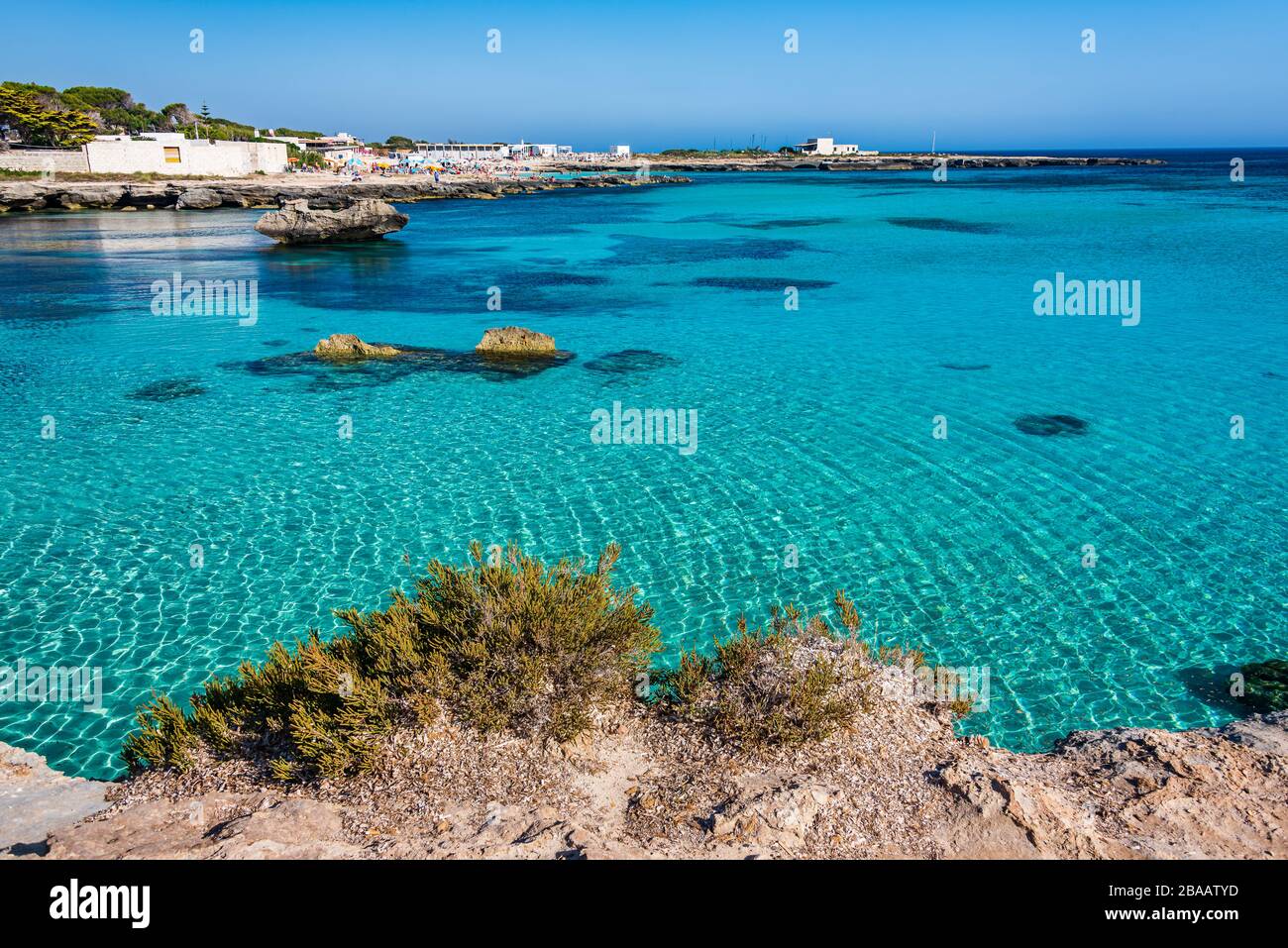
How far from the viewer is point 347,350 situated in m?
23.5

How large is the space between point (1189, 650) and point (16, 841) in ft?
40.2

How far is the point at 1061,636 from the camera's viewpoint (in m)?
10.0

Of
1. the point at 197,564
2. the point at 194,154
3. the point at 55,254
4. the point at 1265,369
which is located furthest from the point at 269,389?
the point at 194,154

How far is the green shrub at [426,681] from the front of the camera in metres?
6.31

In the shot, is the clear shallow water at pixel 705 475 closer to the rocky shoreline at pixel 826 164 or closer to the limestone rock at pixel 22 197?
the limestone rock at pixel 22 197

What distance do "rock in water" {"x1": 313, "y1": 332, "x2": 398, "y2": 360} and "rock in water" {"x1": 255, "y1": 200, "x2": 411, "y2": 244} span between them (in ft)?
97.4

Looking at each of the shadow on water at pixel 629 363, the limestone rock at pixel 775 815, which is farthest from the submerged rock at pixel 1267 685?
the shadow on water at pixel 629 363

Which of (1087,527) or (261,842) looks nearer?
(261,842)

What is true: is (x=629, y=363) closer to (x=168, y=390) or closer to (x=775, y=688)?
(x=168, y=390)

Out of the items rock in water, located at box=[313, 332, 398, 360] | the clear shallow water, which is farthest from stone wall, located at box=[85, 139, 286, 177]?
rock in water, located at box=[313, 332, 398, 360]

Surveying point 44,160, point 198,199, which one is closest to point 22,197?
point 198,199

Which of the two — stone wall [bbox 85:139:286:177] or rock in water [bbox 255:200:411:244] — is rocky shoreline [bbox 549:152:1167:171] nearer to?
stone wall [bbox 85:139:286:177]

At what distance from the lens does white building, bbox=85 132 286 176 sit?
3167 inches
